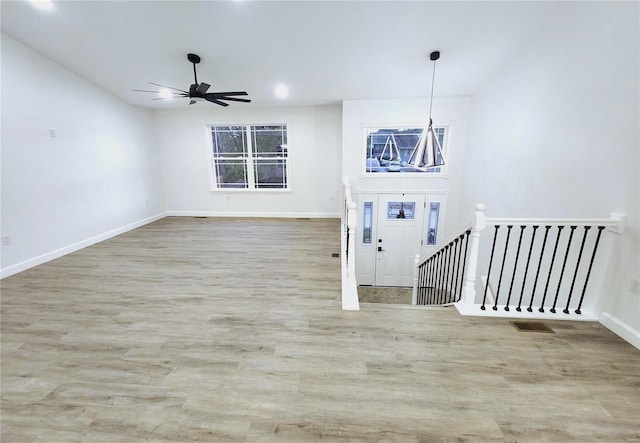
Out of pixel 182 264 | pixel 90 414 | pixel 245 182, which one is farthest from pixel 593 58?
pixel 245 182

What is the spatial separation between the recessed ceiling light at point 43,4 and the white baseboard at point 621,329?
668 cm

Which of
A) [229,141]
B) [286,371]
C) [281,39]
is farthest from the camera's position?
[229,141]

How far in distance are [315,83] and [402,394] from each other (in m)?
4.85

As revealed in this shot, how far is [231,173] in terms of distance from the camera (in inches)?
270

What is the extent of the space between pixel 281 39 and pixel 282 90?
147 cm

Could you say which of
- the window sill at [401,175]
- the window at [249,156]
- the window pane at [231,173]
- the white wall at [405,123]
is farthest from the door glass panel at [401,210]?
the window pane at [231,173]

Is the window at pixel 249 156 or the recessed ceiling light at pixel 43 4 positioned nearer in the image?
the recessed ceiling light at pixel 43 4

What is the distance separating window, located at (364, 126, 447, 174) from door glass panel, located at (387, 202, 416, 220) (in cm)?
75

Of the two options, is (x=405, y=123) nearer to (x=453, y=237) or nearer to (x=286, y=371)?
(x=453, y=237)

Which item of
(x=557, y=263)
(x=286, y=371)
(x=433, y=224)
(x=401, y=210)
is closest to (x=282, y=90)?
(x=401, y=210)

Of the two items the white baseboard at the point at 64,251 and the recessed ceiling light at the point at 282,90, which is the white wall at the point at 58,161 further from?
the recessed ceiling light at the point at 282,90

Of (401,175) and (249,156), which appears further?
A: (249,156)

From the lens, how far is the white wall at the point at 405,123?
5.43 meters

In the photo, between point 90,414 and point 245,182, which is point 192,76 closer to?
point 245,182
